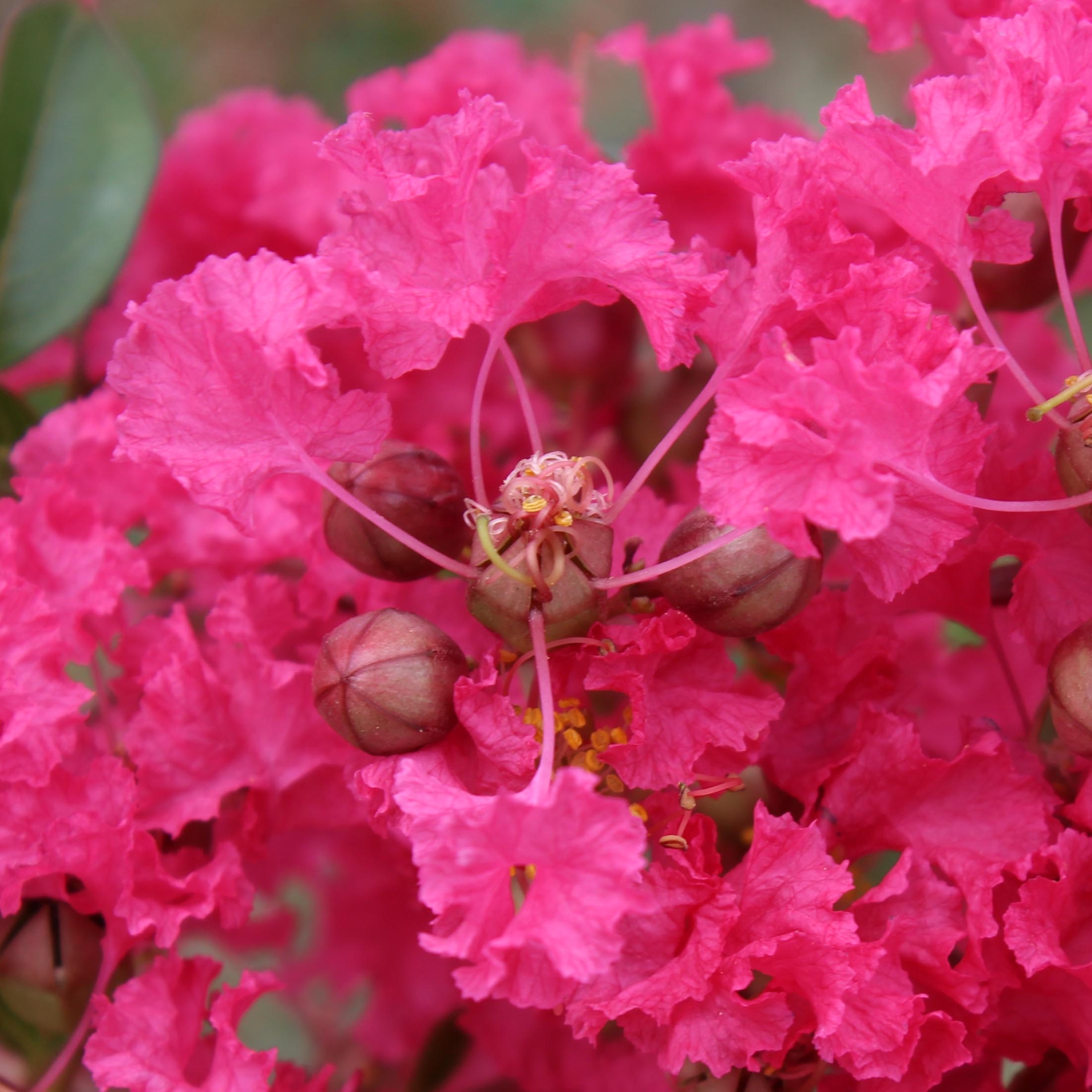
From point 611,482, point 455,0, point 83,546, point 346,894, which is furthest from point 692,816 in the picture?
point 455,0

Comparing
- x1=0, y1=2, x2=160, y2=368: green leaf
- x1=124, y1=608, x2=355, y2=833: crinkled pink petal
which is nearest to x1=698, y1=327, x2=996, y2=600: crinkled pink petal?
x1=124, y1=608, x2=355, y2=833: crinkled pink petal

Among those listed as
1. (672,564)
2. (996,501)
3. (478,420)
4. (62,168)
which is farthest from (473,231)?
(62,168)

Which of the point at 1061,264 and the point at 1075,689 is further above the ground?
the point at 1061,264

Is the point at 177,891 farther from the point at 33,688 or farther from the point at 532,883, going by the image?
the point at 532,883

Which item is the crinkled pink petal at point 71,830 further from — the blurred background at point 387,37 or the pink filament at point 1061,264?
the blurred background at point 387,37

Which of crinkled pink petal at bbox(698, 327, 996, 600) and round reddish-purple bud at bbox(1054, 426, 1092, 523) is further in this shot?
round reddish-purple bud at bbox(1054, 426, 1092, 523)

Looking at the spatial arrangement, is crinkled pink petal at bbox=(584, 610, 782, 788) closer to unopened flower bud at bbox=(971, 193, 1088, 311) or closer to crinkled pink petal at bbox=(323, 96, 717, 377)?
crinkled pink petal at bbox=(323, 96, 717, 377)

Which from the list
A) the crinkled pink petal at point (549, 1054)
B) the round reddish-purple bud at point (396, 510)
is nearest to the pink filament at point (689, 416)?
the round reddish-purple bud at point (396, 510)
